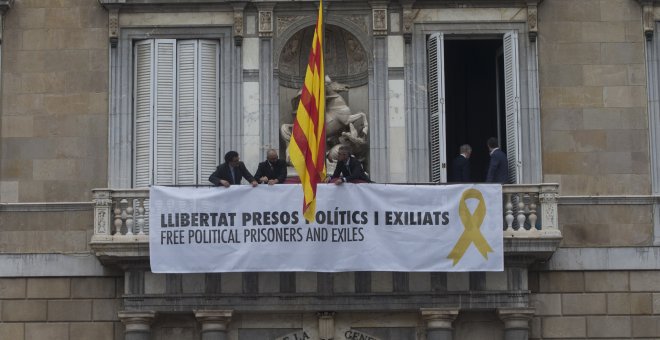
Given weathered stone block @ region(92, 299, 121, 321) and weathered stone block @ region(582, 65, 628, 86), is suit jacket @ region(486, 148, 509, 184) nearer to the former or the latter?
weathered stone block @ region(582, 65, 628, 86)

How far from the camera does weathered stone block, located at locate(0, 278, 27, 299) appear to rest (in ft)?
104

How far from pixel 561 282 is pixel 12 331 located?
10279 mm

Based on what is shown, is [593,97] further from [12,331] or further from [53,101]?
[12,331]

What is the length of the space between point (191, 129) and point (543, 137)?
6.72 meters

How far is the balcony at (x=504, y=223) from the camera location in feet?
101

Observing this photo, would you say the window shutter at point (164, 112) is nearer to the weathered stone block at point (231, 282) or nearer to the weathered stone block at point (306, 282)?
the weathered stone block at point (231, 282)

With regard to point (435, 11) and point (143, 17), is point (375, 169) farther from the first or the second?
point (143, 17)

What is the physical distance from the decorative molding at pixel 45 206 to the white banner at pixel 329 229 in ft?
6.06

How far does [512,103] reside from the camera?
32375 millimetres

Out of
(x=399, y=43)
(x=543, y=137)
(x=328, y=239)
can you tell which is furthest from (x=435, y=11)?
(x=328, y=239)

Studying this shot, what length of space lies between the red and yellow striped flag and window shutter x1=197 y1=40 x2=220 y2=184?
2.31 metres

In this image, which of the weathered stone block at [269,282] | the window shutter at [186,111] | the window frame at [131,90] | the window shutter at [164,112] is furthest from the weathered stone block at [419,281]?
the window shutter at [164,112]

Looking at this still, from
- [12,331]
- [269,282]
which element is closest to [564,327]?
[269,282]

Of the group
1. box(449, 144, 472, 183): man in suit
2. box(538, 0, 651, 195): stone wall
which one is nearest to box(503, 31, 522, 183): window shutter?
box(538, 0, 651, 195): stone wall
